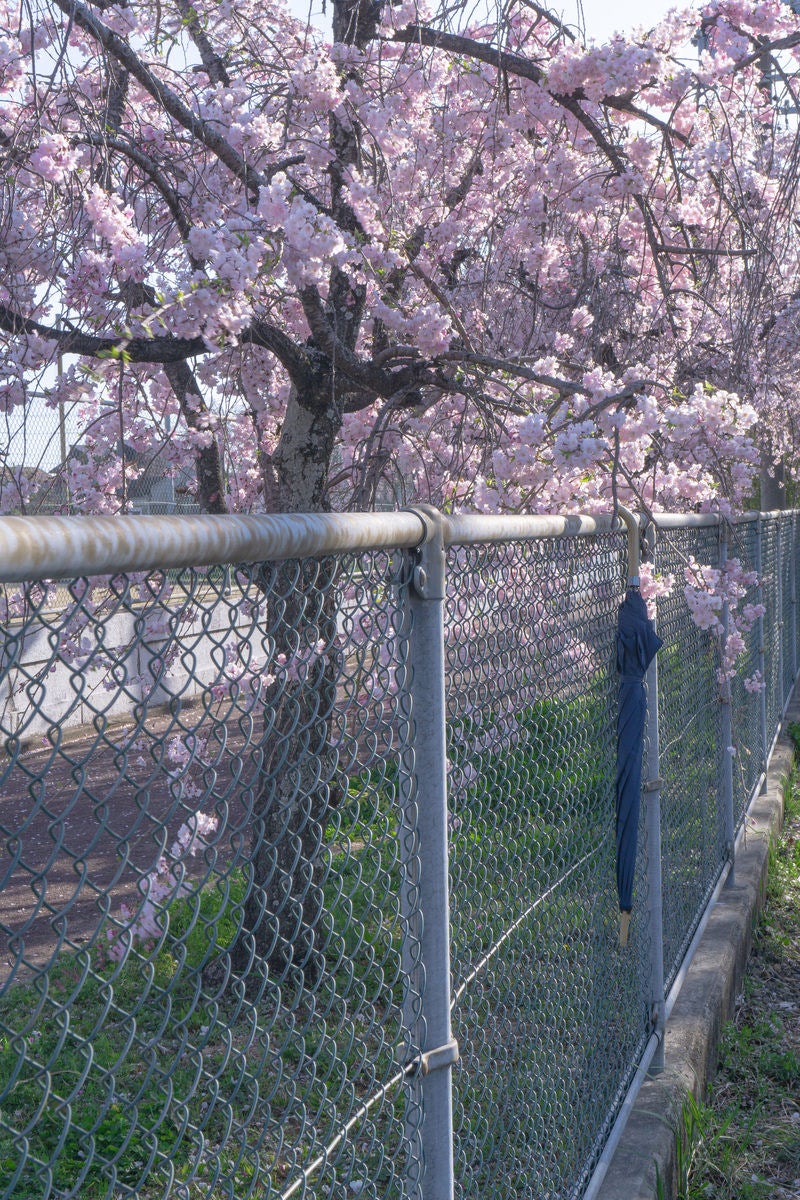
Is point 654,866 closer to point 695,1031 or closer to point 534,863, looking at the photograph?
point 695,1031

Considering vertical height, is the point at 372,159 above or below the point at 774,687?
above

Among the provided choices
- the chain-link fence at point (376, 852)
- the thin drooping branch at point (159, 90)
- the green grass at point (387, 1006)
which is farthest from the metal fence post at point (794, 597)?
the green grass at point (387, 1006)

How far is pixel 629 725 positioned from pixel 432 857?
1.62 meters

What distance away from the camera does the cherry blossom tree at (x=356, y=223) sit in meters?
4.29

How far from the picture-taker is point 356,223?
5.07m

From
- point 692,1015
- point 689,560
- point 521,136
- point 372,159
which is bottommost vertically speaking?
point 692,1015

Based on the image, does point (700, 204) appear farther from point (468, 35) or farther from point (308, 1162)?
point (308, 1162)

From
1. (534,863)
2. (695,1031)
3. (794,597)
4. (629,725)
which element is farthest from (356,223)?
(794,597)

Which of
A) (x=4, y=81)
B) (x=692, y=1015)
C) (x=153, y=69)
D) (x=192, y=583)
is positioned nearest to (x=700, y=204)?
(x=153, y=69)

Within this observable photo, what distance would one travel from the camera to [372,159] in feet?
16.4

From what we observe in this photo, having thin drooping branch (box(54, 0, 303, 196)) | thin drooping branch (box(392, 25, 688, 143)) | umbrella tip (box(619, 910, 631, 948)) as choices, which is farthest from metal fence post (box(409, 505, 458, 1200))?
thin drooping branch (box(392, 25, 688, 143))

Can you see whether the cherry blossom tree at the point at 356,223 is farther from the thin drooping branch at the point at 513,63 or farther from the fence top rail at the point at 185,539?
the fence top rail at the point at 185,539

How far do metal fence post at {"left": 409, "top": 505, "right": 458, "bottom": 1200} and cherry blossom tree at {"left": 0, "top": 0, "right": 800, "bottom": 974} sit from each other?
2.04 m

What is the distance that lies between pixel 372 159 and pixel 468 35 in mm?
697
